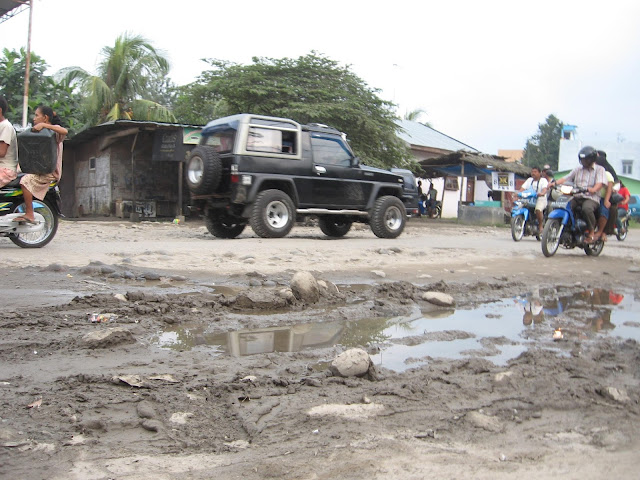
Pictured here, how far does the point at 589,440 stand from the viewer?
7.02 feet

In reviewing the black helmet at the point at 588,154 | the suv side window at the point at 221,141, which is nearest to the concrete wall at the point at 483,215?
the black helmet at the point at 588,154

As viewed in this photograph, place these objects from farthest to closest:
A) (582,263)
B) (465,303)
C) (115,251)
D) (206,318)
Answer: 1. (582,263)
2. (115,251)
3. (465,303)
4. (206,318)

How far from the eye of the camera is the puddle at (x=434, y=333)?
3367 millimetres

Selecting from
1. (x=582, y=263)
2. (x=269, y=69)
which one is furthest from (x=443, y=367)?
(x=269, y=69)

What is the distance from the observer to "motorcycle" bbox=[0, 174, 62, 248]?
6.96 m

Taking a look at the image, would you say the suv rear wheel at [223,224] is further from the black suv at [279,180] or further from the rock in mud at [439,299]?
the rock in mud at [439,299]

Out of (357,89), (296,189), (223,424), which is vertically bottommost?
(223,424)

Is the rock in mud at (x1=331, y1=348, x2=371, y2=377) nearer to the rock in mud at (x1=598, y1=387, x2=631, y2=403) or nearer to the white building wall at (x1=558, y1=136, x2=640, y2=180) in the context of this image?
the rock in mud at (x1=598, y1=387, x2=631, y2=403)

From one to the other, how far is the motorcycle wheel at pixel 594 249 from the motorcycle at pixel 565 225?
112 mm

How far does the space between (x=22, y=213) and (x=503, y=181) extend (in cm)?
2024

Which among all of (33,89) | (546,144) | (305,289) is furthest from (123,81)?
(546,144)

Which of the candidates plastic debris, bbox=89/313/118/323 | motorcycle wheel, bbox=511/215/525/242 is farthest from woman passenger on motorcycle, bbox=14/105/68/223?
motorcycle wheel, bbox=511/215/525/242

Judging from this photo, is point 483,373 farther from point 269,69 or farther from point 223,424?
point 269,69

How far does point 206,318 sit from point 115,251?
3.75 metres
